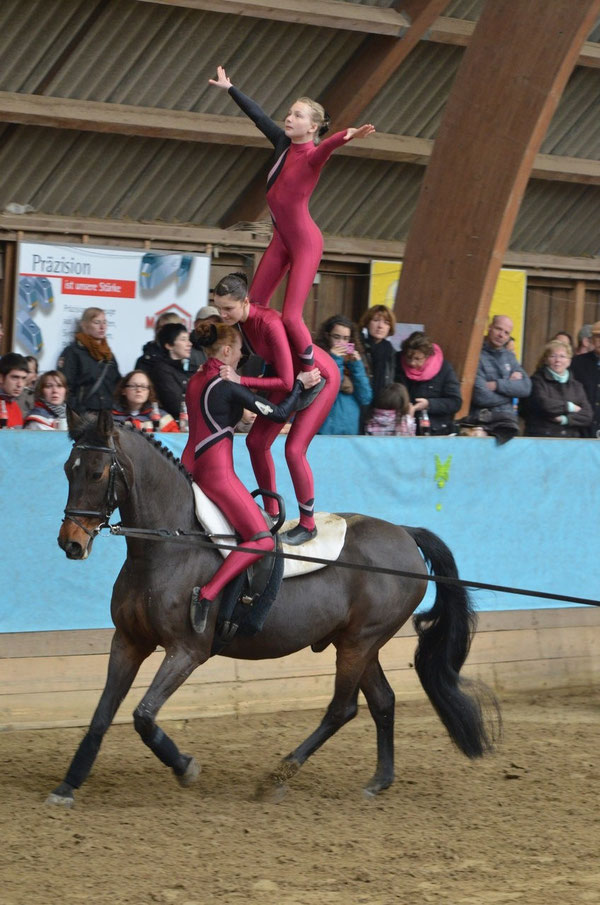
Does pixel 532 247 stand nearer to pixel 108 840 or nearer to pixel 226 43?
pixel 226 43

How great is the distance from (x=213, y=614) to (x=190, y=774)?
0.68 metres

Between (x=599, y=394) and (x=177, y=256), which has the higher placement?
(x=177, y=256)

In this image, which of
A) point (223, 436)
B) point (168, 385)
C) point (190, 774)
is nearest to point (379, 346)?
point (168, 385)

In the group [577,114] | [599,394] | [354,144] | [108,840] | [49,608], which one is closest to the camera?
[108,840]

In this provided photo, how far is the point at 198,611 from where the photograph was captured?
5059 mm

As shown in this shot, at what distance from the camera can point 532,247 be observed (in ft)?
46.9

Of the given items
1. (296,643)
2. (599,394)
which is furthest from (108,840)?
(599,394)

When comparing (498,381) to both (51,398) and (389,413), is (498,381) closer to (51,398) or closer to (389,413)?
(389,413)

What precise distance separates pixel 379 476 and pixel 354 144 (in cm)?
558

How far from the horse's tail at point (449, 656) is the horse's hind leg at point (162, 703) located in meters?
1.26

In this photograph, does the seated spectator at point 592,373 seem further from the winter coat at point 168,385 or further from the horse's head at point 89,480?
the horse's head at point 89,480

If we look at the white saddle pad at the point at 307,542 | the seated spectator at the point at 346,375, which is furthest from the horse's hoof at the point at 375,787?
the seated spectator at the point at 346,375

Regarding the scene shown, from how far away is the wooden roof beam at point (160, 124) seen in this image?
33.1 ft

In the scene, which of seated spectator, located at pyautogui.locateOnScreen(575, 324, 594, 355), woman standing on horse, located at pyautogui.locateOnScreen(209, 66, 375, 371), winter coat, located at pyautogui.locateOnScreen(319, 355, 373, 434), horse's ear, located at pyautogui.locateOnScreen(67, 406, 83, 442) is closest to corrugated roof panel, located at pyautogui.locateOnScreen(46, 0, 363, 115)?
seated spectator, located at pyautogui.locateOnScreen(575, 324, 594, 355)
